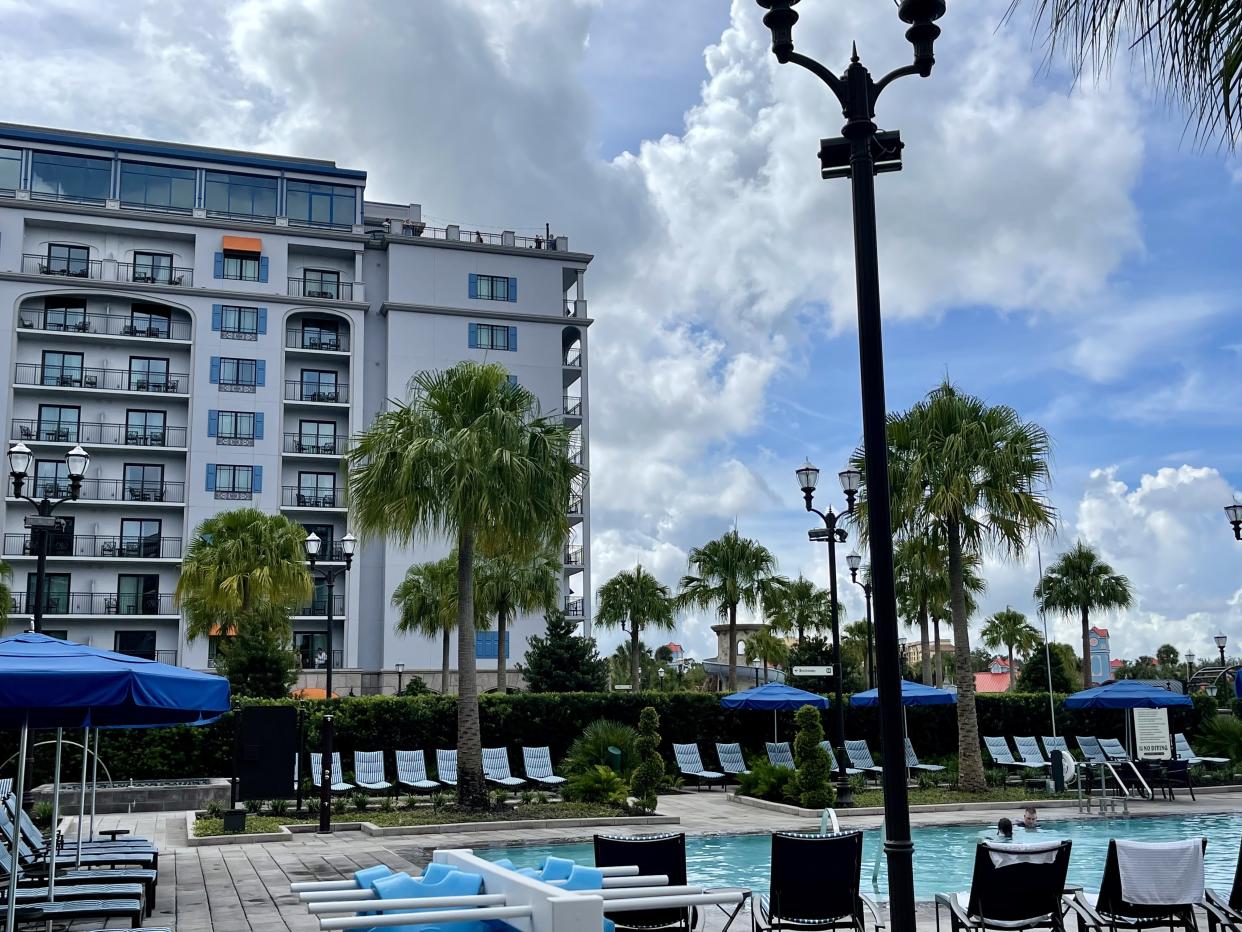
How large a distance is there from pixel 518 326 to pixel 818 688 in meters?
33.8

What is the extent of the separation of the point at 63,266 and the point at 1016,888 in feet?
188

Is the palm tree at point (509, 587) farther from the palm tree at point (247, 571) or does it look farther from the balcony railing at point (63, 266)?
the balcony railing at point (63, 266)

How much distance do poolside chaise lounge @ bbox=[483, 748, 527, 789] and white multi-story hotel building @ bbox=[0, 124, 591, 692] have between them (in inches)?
1238

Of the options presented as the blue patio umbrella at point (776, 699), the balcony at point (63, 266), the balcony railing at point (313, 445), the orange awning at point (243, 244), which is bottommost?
the blue patio umbrella at point (776, 699)

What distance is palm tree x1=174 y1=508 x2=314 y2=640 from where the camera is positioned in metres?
34.2

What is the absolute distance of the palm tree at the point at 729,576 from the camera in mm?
44156

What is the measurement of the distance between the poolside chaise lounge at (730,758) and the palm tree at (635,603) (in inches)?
896

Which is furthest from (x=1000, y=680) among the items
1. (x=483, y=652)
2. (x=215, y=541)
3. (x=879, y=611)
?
(x=879, y=611)

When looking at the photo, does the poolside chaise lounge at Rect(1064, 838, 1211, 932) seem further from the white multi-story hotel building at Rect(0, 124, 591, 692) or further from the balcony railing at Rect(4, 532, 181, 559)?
the balcony railing at Rect(4, 532, 181, 559)

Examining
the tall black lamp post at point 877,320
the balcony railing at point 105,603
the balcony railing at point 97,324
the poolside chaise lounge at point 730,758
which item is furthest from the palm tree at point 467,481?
the balcony railing at point 97,324

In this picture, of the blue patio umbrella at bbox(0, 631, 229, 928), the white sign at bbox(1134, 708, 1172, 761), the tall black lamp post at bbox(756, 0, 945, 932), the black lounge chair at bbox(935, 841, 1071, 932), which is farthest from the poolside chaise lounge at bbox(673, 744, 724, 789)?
the tall black lamp post at bbox(756, 0, 945, 932)

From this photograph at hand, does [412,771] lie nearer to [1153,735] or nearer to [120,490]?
[1153,735]

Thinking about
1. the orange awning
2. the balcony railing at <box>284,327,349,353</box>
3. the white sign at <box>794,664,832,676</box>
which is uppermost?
the orange awning

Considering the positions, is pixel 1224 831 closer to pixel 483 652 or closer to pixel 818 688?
pixel 818 688
